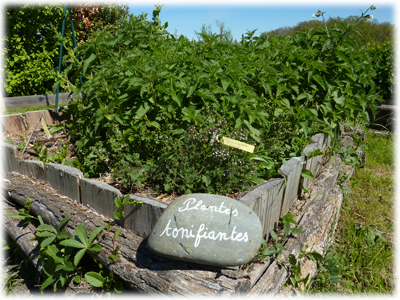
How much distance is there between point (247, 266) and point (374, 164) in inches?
143

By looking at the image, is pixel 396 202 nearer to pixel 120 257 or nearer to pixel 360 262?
pixel 360 262

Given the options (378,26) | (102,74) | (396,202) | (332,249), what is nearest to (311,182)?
(332,249)

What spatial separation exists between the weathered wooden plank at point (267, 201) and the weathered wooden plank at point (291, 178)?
86 millimetres

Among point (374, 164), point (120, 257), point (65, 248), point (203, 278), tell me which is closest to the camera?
point (203, 278)

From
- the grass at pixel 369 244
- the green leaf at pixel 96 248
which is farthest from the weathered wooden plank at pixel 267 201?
the green leaf at pixel 96 248

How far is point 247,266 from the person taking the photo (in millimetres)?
1855

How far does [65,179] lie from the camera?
96.2 inches

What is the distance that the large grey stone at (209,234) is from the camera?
158cm

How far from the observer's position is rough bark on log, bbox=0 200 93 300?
2.00m

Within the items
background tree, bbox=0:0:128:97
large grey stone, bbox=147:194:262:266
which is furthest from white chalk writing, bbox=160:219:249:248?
background tree, bbox=0:0:128:97

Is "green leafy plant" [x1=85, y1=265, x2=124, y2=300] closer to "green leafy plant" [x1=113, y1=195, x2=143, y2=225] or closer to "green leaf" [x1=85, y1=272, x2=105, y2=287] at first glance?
"green leaf" [x1=85, y1=272, x2=105, y2=287]

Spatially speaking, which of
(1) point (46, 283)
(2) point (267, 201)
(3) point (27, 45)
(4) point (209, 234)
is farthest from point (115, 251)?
(3) point (27, 45)

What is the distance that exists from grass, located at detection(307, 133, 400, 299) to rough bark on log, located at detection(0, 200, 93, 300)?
176 cm

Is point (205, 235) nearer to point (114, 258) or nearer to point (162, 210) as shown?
point (162, 210)
